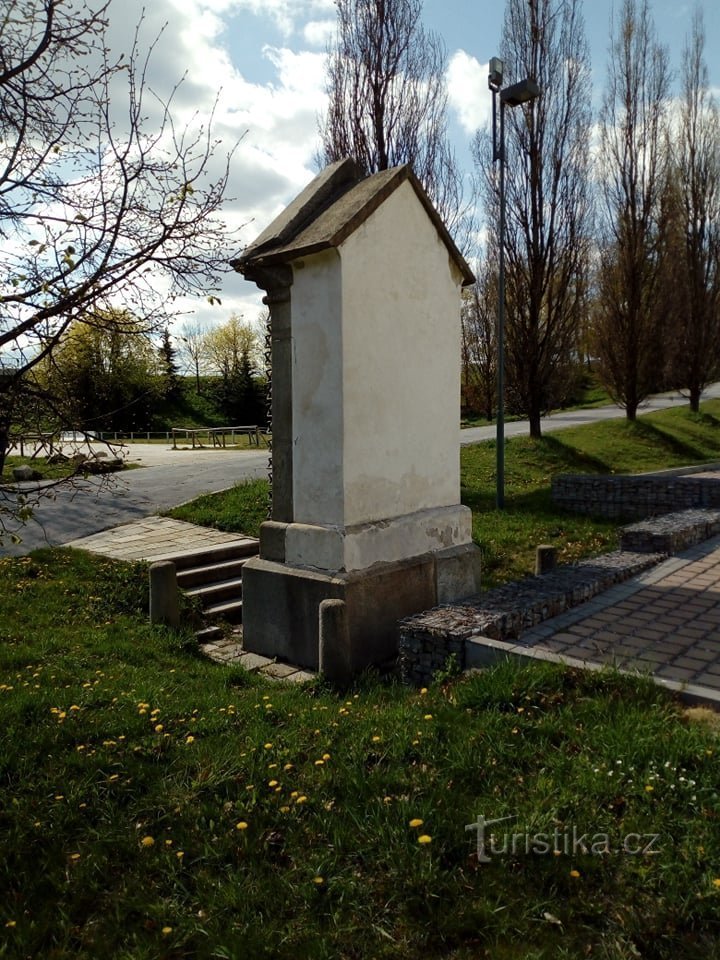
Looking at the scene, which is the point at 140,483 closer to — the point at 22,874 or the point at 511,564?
the point at 511,564

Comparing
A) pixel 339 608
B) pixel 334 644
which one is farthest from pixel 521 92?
pixel 334 644

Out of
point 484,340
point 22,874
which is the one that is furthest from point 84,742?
point 484,340

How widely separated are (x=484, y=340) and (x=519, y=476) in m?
21.3

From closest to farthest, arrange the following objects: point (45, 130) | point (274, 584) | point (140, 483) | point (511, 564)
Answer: point (45, 130) → point (274, 584) → point (511, 564) → point (140, 483)

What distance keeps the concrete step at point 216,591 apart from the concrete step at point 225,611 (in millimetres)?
88

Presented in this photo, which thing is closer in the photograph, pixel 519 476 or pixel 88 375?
pixel 88 375

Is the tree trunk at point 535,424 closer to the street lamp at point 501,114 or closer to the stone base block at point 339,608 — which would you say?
the street lamp at point 501,114

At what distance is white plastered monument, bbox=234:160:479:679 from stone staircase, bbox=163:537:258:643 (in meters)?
1.09

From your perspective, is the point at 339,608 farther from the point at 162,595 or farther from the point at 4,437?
the point at 4,437

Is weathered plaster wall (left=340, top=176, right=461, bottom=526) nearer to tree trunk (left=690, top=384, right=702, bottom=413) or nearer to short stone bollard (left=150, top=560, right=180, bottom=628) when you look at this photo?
short stone bollard (left=150, top=560, right=180, bottom=628)

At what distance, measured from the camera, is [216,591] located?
7434 millimetres

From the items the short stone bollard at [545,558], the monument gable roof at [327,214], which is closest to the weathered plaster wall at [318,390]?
the monument gable roof at [327,214]

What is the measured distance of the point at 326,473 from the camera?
215 inches

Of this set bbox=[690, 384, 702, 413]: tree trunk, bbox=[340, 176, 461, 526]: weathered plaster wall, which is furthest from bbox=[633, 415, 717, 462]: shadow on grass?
bbox=[340, 176, 461, 526]: weathered plaster wall
